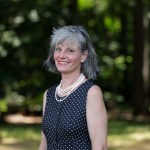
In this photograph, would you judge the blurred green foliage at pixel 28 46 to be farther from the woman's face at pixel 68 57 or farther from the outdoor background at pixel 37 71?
the woman's face at pixel 68 57

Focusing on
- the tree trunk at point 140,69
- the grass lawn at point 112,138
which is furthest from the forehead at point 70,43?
the tree trunk at point 140,69

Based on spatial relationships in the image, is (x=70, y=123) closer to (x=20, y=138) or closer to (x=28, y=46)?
(x=20, y=138)

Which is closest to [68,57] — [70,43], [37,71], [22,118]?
[70,43]

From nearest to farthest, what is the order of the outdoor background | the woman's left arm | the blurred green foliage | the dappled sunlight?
the woman's left arm, the outdoor background, the blurred green foliage, the dappled sunlight

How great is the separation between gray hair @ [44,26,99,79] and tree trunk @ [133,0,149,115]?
50.9 feet

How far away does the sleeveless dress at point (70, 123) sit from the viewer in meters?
3.09

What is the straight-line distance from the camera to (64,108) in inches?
125

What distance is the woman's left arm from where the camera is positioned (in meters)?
3.03

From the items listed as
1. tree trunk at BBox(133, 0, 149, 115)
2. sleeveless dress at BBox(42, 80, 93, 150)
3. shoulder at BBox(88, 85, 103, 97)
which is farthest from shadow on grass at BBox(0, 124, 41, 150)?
shoulder at BBox(88, 85, 103, 97)

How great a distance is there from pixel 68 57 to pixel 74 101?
0.27 metres

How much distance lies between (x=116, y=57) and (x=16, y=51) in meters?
8.68

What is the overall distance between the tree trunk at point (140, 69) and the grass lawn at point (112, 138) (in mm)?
5010

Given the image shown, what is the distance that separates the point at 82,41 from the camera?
125 inches

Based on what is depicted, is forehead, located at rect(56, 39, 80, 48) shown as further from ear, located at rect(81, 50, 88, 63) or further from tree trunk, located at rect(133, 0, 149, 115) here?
tree trunk, located at rect(133, 0, 149, 115)
